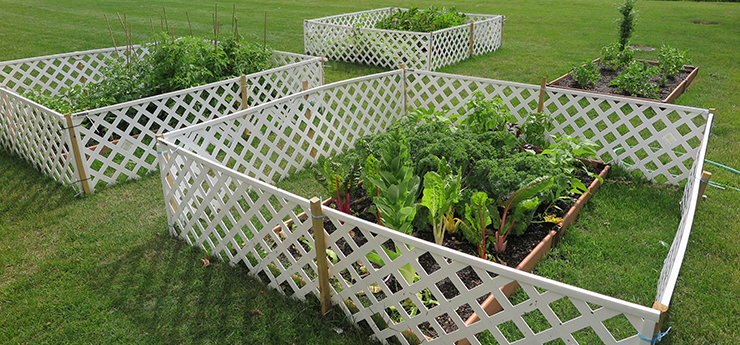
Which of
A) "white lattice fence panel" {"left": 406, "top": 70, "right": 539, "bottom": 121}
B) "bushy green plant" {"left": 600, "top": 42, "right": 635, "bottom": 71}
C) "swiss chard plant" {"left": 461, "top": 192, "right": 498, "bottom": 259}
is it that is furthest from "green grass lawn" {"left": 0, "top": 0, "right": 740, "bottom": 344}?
"bushy green plant" {"left": 600, "top": 42, "right": 635, "bottom": 71}

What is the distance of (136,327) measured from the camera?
3.38 meters

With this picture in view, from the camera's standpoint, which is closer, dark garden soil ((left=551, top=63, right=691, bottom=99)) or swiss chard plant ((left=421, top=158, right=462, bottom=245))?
swiss chard plant ((left=421, top=158, right=462, bottom=245))

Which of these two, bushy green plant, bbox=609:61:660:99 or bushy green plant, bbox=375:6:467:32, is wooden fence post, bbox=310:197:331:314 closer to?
bushy green plant, bbox=609:61:660:99

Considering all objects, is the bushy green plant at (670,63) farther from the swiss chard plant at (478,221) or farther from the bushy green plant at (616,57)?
the swiss chard plant at (478,221)

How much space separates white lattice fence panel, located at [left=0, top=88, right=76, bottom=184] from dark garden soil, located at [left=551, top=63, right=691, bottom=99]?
7.03 metres

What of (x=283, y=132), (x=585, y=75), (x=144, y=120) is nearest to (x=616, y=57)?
(x=585, y=75)

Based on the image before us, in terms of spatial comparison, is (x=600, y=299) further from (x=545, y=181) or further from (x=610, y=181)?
(x=610, y=181)

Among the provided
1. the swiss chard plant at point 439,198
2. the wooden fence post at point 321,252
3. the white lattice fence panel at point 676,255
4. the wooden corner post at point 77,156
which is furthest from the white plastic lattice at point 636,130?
the wooden corner post at point 77,156

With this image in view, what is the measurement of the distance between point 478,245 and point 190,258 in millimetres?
2383

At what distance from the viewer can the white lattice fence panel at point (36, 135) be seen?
5141 mm

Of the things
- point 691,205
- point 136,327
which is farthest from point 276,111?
point 691,205

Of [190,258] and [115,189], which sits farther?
[115,189]

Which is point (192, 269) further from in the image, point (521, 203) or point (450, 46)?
point (450, 46)

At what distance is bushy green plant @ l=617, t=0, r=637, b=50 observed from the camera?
8863 mm
